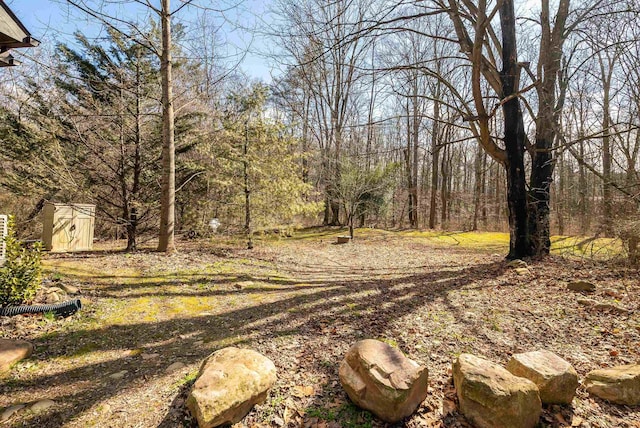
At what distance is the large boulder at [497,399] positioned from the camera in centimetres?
185

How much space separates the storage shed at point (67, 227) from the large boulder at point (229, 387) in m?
6.95

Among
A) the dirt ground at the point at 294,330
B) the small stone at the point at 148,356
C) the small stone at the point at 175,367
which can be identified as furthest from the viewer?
the small stone at the point at 148,356

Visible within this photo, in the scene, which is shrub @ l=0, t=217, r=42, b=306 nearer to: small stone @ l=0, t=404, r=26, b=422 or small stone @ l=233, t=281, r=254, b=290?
small stone @ l=0, t=404, r=26, b=422

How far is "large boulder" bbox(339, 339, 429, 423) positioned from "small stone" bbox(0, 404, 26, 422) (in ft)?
7.02

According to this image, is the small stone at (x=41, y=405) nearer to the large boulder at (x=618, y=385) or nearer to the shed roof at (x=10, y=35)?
the shed roof at (x=10, y=35)

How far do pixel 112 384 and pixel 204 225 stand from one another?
6198 millimetres

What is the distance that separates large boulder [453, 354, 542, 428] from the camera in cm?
185

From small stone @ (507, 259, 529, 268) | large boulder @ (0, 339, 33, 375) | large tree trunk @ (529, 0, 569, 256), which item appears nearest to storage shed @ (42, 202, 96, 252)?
large boulder @ (0, 339, 33, 375)

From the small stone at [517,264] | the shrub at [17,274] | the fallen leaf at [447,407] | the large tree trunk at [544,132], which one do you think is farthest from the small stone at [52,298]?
the large tree trunk at [544,132]

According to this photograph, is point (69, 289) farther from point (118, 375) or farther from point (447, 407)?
point (447, 407)

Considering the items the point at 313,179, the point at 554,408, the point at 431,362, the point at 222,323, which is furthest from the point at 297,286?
the point at 313,179

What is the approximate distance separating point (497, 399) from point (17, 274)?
14.9 feet

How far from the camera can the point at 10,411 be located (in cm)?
190

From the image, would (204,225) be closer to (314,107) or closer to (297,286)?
(297,286)
